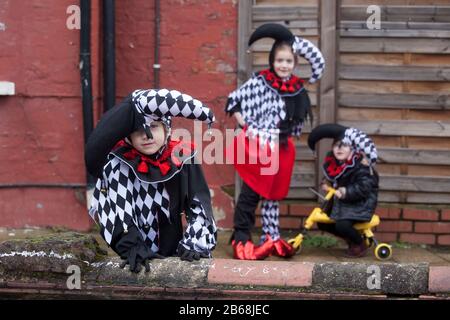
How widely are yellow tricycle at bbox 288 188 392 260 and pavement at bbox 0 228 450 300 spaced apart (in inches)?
108

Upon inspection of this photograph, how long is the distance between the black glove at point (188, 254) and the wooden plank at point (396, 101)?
3.35 meters

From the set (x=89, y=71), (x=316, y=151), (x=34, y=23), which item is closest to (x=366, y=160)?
(x=316, y=151)

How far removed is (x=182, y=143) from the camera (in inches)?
204

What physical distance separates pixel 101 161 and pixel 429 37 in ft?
13.2

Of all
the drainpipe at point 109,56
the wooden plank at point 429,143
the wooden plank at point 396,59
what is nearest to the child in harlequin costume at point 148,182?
the drainpipe at point 109,56

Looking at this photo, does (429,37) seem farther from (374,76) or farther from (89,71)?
(89,71)

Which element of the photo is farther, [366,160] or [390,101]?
[390,101]

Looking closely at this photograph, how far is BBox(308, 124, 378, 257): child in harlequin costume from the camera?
7.21 m

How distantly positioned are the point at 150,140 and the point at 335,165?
9.05 feet

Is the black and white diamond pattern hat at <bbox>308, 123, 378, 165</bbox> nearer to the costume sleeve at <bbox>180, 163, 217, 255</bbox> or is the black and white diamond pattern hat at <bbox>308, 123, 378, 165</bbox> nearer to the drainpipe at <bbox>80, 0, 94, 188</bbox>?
the drainpipe at <bbox>80, 0, 94, 188</bbox>

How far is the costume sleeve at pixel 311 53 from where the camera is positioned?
714 centimetres

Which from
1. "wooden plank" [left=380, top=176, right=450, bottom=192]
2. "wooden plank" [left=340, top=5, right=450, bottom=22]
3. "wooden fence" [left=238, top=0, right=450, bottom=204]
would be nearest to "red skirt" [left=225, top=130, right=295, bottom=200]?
"wooden fence" [left=238, top=0, right=450, bottom=204]

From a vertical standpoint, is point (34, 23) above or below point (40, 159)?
above

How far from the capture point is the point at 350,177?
7.30 meters
